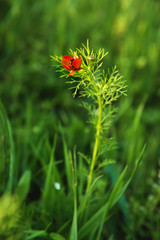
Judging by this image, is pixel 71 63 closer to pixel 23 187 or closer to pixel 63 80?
A: pixel 23 187

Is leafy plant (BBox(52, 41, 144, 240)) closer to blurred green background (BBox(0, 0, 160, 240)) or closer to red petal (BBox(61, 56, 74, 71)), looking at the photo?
red petal (BBox(61, 56, 74, 71))

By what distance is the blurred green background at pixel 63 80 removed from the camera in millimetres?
1680

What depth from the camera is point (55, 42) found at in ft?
8.41

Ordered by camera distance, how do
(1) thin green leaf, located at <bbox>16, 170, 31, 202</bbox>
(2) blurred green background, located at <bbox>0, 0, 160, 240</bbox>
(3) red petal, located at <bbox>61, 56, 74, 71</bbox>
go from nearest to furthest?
(3) red petal, located at <bbox>61, 56, 74, 71</bbox>
(1) thin green leaf, located at <bbox>16, 170, 31, 202</bbox>
(2) blurred green background, located at <bbox>0, 0, 160, 240</bbox>

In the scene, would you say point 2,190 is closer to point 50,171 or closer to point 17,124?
point 50,171

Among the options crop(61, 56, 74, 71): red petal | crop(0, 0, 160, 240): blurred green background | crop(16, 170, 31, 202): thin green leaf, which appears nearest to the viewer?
crop(61, 56, 74, 71): red petal

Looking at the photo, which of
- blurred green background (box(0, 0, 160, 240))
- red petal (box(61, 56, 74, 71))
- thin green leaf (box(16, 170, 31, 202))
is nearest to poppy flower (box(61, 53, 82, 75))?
red petal (box(61, 56, 74, 71))

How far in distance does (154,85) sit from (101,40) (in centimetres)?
66

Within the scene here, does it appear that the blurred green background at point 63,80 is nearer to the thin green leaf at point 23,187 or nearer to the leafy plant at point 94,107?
the thin green leaf at point 23,187

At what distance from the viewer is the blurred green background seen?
1680 mm

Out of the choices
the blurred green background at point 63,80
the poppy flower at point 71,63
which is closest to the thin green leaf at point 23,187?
the blurred green background at point 63,80

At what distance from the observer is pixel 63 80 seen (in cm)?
233

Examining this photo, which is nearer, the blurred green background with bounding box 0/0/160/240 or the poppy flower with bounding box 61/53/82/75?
the poppy flower with bounding box 61/53/82/75

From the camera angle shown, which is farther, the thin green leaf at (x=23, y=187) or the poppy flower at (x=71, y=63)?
the thin green leaf at (x=23, y=187)
